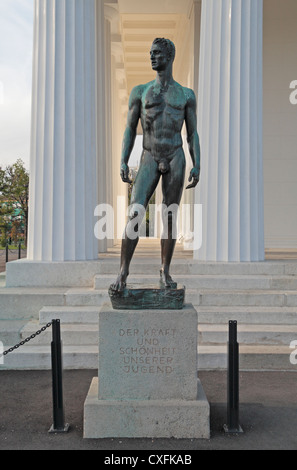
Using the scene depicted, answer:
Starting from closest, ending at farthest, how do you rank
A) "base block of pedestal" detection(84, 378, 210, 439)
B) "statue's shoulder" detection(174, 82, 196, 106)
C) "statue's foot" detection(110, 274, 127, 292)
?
"base block of pedestal" detection(84, 378, 210, 439) < "statue's foot" detection(110, 274, 127, 292) < "statue's shoulder" detection(174, 82, 196, 106)

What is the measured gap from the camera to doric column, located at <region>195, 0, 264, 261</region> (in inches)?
396

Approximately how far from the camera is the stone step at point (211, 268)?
31.4 feet

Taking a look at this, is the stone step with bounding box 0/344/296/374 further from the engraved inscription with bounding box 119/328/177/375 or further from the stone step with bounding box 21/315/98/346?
the engraved inscription with bounding box 119/328/177/375

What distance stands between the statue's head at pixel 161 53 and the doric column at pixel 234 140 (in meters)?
5.12

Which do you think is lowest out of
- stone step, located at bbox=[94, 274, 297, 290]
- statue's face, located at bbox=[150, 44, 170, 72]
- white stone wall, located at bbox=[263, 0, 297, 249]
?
stone step, located at bbox=[94, 274, 297, 290]

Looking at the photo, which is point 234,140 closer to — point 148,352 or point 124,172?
point 124,172

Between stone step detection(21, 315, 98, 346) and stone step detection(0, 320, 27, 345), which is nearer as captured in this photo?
stone step detection(21, 315, 98, 346)

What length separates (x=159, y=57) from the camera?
5.13 metres

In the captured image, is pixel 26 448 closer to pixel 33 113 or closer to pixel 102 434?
pixel 102 434

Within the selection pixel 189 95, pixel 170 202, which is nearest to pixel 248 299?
pixel 170 202

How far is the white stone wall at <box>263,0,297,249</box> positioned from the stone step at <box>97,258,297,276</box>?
759cm

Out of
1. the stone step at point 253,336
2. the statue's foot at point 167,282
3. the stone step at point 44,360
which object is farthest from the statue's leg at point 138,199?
the stone step at point 253,336

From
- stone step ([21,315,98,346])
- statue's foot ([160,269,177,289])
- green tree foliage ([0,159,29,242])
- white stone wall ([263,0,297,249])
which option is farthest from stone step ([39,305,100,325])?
green tree foliage ([0,159,29,242])

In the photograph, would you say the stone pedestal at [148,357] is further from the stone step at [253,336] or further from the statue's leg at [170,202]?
the stone step at [253,336]
